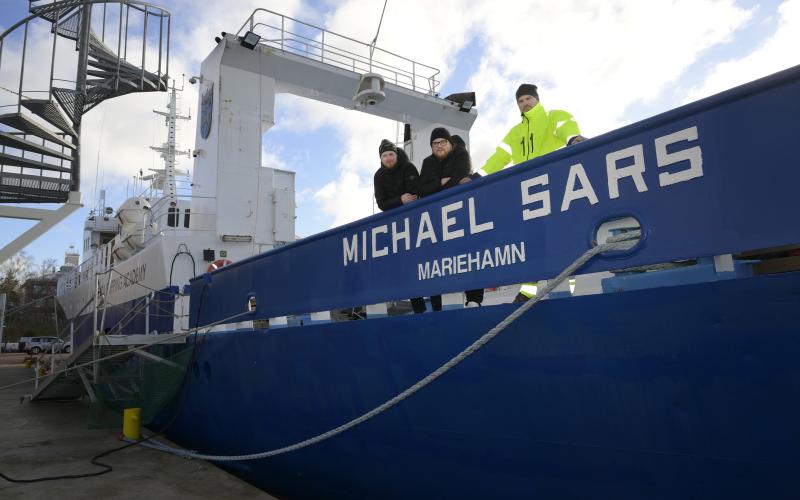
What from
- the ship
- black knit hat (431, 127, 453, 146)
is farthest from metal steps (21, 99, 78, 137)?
black knit hat (431, 127, 453, 146)

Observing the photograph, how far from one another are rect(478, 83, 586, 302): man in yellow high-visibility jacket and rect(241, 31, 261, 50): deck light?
14.4ft

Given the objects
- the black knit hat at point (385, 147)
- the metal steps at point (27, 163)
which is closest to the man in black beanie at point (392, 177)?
the black knit hat at point (385, 147)

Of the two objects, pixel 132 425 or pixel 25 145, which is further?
pixel 25 145

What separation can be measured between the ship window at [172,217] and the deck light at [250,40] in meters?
2.38

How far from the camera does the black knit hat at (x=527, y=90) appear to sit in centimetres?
373

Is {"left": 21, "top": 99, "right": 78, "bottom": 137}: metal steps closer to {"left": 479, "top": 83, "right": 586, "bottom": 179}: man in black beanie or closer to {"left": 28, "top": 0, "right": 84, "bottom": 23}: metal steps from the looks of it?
{"left": 28, "top": 0, "right": 84, "bottom": 23}: metal steps

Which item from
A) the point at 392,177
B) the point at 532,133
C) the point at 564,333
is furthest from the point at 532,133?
the point at 564,333

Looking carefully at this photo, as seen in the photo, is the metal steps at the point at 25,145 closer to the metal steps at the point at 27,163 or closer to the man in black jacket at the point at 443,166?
the metal steps at the point at 27,163

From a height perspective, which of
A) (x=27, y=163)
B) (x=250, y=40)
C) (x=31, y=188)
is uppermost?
(x=250, y=40)

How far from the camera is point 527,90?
373cm

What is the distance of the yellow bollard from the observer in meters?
6.41

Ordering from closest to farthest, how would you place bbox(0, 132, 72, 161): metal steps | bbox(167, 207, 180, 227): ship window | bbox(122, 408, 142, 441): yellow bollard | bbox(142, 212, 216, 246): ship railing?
bbox(122, 408, 142, 441): yellow bollard
bbox(142, 212, 216, 246): ship railing
bbox(167, 207, 180, 227): ship window
bbox(0, 132, 72, 161): metal steps

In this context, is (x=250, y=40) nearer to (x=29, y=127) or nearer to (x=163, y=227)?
(x=163, y=227)

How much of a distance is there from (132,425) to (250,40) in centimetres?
507
